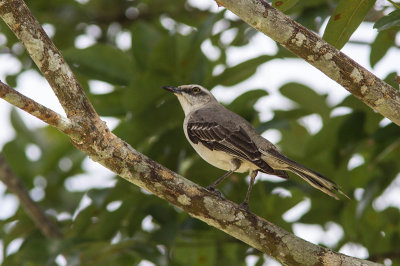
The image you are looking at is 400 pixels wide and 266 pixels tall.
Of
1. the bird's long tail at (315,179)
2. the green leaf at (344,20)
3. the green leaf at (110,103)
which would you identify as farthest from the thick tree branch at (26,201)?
the green leaf at (344,20)

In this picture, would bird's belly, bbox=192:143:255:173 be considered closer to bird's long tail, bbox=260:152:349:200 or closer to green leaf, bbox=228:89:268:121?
bird's long tail, bbox=260:152:349:200

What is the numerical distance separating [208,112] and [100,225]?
1622mm

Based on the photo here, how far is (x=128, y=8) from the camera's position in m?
7.83

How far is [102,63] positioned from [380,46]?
2.71 meters

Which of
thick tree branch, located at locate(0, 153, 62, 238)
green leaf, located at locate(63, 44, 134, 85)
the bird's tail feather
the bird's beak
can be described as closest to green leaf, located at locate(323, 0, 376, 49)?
the bird's tail feather

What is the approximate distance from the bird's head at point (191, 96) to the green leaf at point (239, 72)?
0.24 meters

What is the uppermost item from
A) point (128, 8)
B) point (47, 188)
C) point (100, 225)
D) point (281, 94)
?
point (281, 94)

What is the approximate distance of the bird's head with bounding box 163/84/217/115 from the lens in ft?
19.1

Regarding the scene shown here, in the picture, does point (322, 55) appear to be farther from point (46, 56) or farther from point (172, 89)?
point (172, 89)

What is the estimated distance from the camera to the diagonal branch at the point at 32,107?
10.5ft

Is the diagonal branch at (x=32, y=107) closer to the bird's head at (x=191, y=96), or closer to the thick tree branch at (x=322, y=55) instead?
the thick tree branch at (x=322, y=55)

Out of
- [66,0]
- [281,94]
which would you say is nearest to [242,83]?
[281,94]

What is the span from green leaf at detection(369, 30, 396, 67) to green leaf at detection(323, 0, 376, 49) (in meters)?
1.23

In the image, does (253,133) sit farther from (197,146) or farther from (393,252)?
(393,252)
